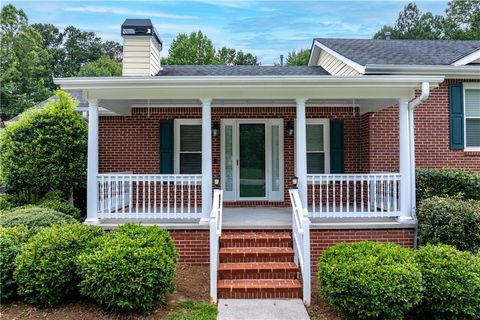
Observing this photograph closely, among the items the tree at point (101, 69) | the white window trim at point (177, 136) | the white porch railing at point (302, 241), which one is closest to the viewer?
the white porch railing at point (302, 241)

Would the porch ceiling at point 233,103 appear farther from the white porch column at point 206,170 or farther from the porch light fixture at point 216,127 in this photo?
the white porch column at point 206,170

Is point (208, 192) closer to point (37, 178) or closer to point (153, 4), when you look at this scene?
point (37, 178)

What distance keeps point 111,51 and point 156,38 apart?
115 ft

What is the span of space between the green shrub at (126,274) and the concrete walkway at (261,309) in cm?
83

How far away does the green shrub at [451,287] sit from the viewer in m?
4.24

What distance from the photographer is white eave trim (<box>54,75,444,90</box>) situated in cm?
617

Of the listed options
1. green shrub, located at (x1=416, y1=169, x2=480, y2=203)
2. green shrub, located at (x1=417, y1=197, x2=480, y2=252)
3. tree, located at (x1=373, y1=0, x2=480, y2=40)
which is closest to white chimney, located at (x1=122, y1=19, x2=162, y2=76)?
green shrub, located at (x1=416, y1=169, x2=480, y2=203)

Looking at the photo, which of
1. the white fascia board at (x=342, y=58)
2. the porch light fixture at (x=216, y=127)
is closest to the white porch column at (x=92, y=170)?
the porch light fixture at (x=216, y=127)

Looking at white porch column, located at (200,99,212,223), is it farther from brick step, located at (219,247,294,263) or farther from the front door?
the front door

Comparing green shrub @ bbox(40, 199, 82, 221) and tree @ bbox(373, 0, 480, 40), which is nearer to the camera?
green shrub @ bbox(40, 199, 82, 221)

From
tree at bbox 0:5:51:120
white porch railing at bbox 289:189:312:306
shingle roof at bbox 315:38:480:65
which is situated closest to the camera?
white porch railing at bbox 289:189:312:306

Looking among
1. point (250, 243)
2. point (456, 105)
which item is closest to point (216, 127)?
point (250, 243)

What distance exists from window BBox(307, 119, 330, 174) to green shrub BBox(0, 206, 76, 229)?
5.62 meters

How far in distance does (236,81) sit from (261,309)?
362cm
